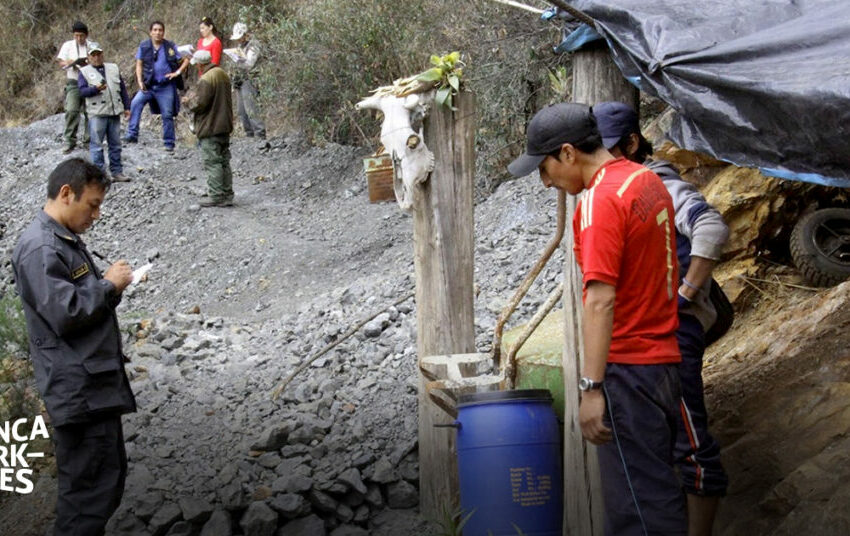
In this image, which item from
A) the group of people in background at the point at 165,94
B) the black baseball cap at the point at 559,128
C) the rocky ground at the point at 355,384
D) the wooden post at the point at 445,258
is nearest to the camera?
the black baseball cap at the point at 559,128

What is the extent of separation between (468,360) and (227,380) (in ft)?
10.7

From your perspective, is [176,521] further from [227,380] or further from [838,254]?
[838,254]

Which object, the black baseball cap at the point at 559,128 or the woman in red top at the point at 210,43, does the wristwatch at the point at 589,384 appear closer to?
the black baseball cap at the point at 559,128

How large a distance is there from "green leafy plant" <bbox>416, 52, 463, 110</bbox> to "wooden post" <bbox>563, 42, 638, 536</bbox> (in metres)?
0.66

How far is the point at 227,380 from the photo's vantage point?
7.44 meters

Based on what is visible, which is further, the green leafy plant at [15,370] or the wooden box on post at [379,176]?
the wooden box on post at [379,176]

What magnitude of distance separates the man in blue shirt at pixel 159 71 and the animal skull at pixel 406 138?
1116 cm

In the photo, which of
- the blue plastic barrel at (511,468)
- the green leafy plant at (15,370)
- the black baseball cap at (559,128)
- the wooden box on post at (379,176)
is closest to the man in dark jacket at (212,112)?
the wooden box on post at (379,176)

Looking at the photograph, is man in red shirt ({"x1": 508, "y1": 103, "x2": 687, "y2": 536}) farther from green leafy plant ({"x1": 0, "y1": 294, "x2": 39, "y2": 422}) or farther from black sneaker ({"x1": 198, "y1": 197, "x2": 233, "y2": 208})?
black sneaker ({"x1": 198, "y1": 197, "x2": 233, "y2": 208})

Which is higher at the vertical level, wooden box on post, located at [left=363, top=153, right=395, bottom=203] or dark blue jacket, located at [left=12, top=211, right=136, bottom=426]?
wooden box on post, located at [left=363, top=153, right=395, bottom=203]

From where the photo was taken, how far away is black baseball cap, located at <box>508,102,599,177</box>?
10.9ft

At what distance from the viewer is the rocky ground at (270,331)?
524 centimetres

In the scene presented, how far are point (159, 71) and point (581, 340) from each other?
40.3 feet

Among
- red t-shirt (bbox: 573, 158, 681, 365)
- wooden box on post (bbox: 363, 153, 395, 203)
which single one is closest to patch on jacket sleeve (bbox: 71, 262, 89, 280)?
red t-shirt (bbox: 573, 158, 681, 365)
